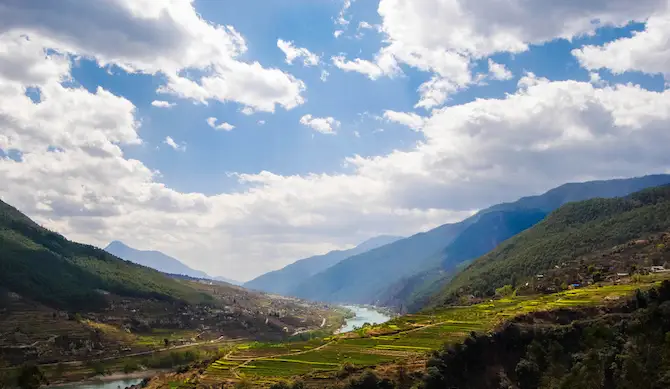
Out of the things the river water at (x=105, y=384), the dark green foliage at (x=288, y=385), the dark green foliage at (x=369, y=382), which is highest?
the dark green foliage at (x=288, y=385)

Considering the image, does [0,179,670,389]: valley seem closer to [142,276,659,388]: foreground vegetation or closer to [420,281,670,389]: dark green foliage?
[142,276,659,388]: foreground vegetation

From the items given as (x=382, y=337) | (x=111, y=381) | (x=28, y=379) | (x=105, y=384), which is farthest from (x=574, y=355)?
(x=111, y=381)

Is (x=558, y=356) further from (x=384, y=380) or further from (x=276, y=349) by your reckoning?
(x=276, y=349)

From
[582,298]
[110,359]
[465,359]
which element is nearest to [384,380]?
[465,359]

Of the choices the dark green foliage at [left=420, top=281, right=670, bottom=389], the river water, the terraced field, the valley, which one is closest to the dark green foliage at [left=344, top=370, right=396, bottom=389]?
the valley

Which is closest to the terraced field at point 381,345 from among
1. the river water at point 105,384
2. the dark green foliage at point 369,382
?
the dark green foliage at point 369,382

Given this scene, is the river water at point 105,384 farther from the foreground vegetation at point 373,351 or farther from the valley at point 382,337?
the foreground vegetation at point 373,351
